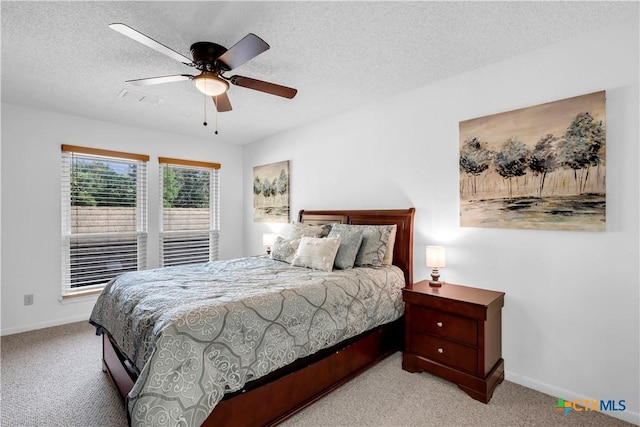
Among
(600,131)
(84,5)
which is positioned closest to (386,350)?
(600,131)

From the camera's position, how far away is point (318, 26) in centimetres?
203

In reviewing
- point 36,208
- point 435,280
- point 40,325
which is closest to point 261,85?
point 435,280

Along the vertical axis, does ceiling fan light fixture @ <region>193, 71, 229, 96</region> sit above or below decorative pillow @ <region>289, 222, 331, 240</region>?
above

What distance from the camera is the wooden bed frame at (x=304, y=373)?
1722 mm

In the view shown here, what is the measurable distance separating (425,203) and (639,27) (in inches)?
71.6

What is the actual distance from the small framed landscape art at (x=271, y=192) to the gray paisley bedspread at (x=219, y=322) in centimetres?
192

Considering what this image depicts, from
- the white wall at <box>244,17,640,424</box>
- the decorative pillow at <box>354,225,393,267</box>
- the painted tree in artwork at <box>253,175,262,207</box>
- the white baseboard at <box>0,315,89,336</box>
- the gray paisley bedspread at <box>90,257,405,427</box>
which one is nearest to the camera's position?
the gray paisley bedspread at <box>90,257,405,427</box>

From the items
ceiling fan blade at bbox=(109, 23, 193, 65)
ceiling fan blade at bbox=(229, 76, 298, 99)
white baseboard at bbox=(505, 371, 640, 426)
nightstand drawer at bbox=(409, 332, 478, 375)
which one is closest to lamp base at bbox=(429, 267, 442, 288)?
nightstand drawer at bbox=(409, 332, 478, 375)

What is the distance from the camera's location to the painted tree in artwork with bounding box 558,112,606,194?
6.71ft

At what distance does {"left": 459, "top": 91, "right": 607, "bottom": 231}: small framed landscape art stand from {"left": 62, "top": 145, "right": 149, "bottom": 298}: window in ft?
13.9

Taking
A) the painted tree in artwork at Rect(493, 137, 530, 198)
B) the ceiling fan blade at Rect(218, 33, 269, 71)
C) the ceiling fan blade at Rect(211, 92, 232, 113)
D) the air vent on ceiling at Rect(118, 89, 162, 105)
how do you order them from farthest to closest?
the air vent on ceiling at Rect(118, 89, 162, 105)
the ceiling fan blade at Rect(211, 92, 232, 113)
the painted tree in artwork at Rect(493, 137, 530, 198)
the ceiling fan blade at Rect(218, 33, 269, 71)

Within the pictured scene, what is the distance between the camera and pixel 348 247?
293cm

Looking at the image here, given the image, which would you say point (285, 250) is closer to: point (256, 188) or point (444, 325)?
point (444, 325)

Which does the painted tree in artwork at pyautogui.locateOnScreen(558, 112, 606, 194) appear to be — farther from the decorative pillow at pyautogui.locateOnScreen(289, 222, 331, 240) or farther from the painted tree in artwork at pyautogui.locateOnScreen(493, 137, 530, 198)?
the decorative pillow at pyautogui.locateOnScreen(289, 222, 331, 240)
